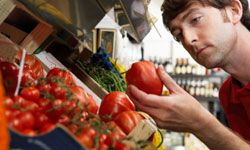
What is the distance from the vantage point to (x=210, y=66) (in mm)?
1742

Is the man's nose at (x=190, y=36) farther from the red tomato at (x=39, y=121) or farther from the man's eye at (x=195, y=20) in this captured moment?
the red tomato at (x=39, y=121)

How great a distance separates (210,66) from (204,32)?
19 cm

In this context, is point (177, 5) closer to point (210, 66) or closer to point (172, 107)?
point (210, 66)

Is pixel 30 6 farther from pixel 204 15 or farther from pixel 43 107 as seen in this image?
pixel 204 15

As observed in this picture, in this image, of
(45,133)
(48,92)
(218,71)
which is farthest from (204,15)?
(218,71)

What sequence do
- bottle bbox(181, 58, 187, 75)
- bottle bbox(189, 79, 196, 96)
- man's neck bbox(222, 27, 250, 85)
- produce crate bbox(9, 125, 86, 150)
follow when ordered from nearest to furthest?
produce crate bbox(9, 125, 86, 150)
man's neck bbox(222, 27, 250, 85)
bottle bbox(189, 79, 196, 96)
bottle bbox(181, 58, 187, 75)

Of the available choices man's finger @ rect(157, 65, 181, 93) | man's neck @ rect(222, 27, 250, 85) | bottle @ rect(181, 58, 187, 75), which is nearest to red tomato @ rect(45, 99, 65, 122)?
man's finger @ rect(157, 65, 181, 93)

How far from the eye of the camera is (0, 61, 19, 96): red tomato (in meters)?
0.79

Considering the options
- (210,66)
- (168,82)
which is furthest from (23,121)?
(210,66)

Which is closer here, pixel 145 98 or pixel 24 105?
pixel 24 105

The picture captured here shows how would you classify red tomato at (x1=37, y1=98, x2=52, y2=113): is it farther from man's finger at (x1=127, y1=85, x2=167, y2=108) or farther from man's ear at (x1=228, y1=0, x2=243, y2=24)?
man's ear at (x1=228, y1=0, x2=243, y2=24)

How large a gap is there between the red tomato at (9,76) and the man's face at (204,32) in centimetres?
98

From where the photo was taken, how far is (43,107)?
737 millimetres

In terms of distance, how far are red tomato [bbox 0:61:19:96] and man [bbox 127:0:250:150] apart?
1.42 ft
